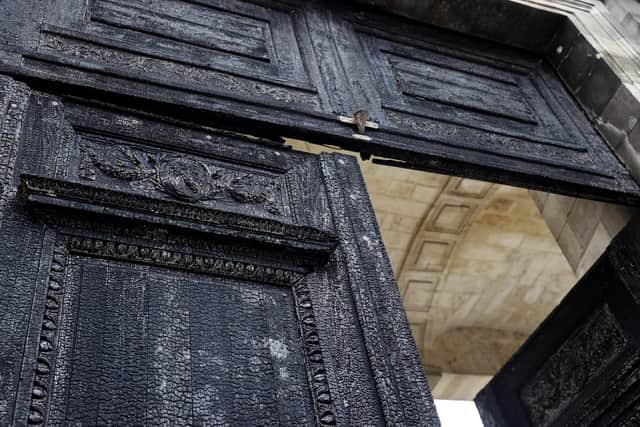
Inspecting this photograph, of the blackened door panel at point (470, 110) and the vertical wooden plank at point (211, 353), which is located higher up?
the blackened door panel at point (470, 110)

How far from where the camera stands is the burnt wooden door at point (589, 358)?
11.2 feet

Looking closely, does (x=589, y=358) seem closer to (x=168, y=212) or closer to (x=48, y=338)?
(x=168, y=212)

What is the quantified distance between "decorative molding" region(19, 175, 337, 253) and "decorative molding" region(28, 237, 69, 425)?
0.45ft

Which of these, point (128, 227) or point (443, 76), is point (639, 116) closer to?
point (443, 76)

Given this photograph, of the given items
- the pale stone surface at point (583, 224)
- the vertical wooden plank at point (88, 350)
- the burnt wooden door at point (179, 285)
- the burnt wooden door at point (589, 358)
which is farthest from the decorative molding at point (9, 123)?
the pale stone surface at point (583, 224)

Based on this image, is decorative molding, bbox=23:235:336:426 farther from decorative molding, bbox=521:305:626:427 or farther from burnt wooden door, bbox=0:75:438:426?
decorative molding, bbox=521:305:626:427

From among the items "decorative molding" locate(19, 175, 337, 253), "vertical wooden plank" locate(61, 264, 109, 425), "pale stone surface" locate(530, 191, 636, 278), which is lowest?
"vertical wooden plank" locate(61, 264, 109, 425)

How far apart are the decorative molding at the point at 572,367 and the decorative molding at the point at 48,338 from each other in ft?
8.47

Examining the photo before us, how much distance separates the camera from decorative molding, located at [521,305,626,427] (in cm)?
357

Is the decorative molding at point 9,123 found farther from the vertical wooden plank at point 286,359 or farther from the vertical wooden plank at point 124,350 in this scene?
the vertical wooden plank at point 286,359

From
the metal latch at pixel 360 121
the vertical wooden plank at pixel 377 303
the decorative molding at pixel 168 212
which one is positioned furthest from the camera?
the metal latch at pixel 360 121

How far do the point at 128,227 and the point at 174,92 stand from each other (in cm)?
83

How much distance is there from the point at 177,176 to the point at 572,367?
2.31 metres

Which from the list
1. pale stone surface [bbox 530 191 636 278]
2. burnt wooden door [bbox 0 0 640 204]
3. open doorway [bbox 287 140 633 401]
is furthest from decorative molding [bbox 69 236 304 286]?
open doorway [bbox 287 140 633 401]
